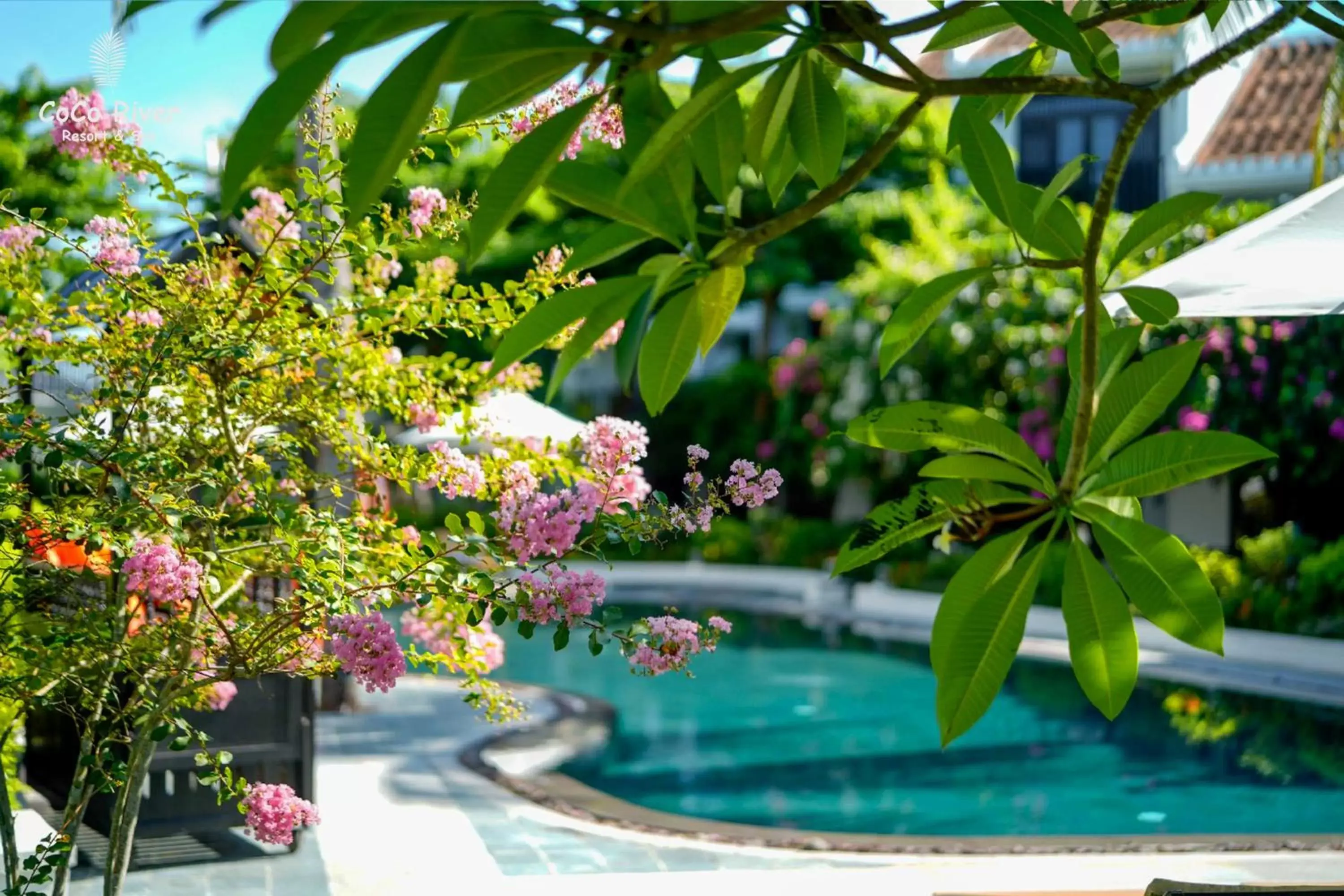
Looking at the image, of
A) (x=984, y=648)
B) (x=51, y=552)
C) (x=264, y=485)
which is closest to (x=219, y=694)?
(x=51, y=552)

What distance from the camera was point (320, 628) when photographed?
366 centimetres

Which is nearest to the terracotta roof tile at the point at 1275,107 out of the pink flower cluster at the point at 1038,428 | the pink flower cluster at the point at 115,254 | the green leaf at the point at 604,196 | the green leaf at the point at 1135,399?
the pink flower cluster at the point at 1038,428

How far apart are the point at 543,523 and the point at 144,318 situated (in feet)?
4.50

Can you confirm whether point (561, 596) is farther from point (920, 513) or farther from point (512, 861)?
point (512, 861)

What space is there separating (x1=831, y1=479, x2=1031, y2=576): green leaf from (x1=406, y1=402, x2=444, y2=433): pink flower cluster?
2582 mm

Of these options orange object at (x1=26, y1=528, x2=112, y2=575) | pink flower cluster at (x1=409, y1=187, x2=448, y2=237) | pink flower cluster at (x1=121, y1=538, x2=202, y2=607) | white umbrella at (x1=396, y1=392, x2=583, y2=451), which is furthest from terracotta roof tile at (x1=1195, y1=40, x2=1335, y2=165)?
pink flower cluster at (x1=121, y1=538, x2=202, y2=607)

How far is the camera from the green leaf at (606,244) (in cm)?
187

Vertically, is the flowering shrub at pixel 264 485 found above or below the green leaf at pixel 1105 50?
below

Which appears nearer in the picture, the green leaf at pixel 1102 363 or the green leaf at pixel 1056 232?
the green leaf at pixel 1102 363

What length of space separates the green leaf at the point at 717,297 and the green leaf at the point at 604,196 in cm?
15

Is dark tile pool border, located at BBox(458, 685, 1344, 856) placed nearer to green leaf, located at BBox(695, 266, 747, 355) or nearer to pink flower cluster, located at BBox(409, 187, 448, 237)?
pink flower cluster, located at BBox(409, 187, 448, 237)

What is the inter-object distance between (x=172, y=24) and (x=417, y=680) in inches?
386

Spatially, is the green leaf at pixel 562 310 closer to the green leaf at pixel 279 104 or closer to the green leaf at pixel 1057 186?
the green leaf at pixel 279 104

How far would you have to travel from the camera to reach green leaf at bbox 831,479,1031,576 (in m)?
1.90
